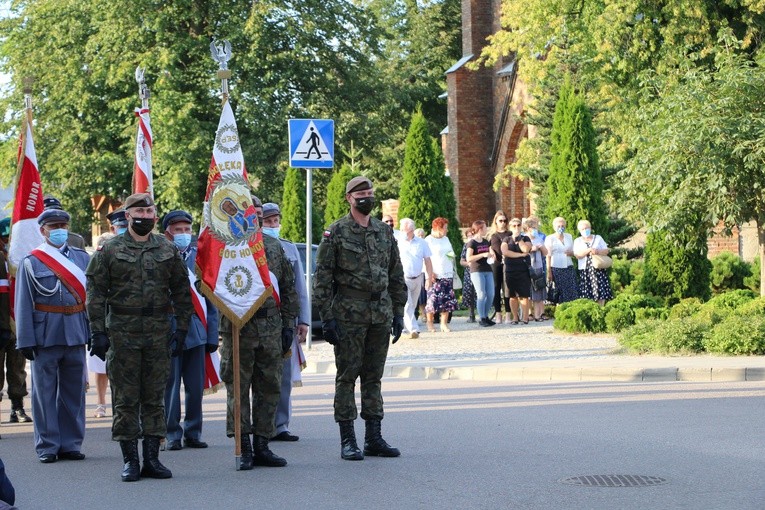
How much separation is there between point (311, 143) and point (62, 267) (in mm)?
8263

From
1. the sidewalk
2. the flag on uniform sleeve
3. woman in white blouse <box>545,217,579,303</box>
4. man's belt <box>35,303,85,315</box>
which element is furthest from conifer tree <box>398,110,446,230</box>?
the flag on uniform sleeve

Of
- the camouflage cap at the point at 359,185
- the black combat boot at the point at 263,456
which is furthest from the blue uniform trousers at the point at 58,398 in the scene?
the camouflage cap at the point at 359,185

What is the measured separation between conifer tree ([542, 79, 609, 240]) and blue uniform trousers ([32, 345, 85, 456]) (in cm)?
1858

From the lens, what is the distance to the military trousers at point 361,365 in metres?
9.80

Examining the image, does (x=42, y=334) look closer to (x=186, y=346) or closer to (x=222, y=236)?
(x=186, y=346)

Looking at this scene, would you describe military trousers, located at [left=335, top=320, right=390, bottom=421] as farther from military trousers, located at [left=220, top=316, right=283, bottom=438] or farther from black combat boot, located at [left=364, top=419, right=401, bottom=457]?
military trousers, located at [left=220, top=316, right=283, bottom=438]

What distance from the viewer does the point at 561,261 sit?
23531 millimetres

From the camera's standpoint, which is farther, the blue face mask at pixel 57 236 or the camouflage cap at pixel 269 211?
the camouflage cap at pixel 269 211

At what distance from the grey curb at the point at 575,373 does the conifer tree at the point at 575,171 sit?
1243 cm

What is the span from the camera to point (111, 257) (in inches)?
368

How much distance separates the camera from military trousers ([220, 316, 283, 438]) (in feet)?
31.9

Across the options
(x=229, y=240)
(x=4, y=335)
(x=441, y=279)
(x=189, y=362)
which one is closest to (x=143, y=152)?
(x=4, y=335)

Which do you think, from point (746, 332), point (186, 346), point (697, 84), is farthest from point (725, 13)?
point (186, 346)

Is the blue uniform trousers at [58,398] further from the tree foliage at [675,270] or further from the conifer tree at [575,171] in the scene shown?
the conifer tree at [575,171]
